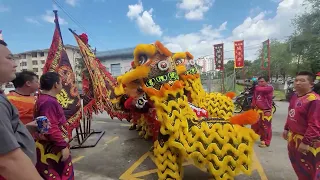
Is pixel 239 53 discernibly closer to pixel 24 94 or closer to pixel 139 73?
pixel 139 73

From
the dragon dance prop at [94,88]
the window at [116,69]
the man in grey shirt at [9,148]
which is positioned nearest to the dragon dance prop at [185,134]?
the man in grey shirt at [9,148]

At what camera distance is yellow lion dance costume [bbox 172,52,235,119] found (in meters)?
4.13

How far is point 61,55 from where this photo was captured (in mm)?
3393

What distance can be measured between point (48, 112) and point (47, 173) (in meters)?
0.65

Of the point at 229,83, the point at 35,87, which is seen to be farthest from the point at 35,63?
the point at 35,87

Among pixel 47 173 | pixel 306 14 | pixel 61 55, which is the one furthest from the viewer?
pixel 306 14

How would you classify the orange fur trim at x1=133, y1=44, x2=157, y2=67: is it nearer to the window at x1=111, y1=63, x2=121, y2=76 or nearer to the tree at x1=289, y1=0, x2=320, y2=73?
the tree at x1=289, y1=0, x2=320, y2=73

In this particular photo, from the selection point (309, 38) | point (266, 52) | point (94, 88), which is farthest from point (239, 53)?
point (94, 88)

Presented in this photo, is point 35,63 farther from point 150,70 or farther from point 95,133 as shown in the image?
point 150,70

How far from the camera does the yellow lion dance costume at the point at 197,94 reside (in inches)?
163

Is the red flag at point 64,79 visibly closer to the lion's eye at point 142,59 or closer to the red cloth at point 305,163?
the lion's eye at point 142,59

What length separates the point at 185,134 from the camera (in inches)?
93.3

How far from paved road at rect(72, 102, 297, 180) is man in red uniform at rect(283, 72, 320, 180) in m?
0.90

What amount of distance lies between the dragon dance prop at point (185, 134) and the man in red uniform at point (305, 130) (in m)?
0.43
